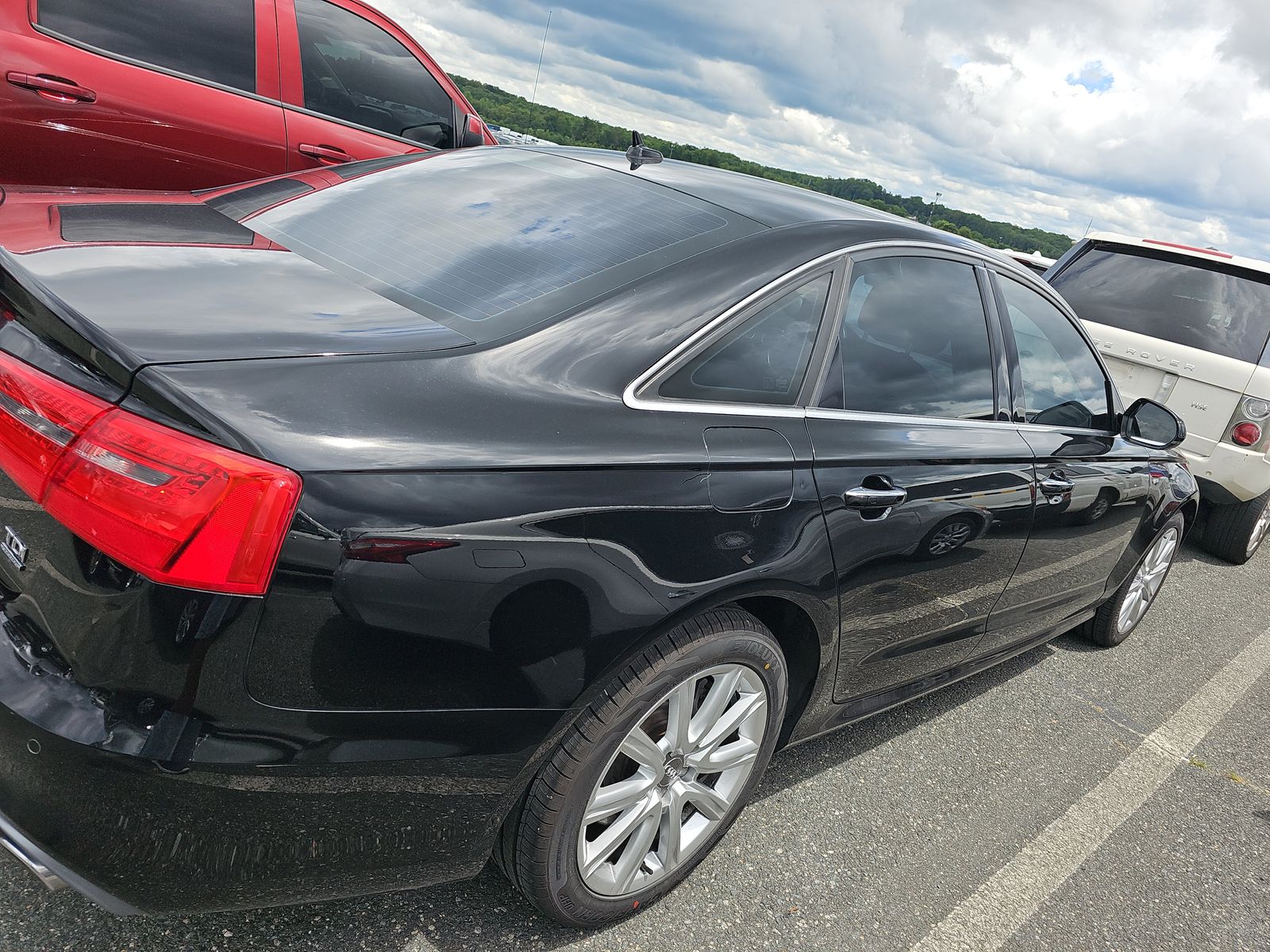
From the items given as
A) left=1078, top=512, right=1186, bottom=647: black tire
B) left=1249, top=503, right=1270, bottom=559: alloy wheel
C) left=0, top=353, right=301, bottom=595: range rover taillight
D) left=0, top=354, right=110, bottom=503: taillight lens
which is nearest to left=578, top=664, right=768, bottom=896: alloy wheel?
left=0, top=353, right=301, bottom=595: range rover taillight

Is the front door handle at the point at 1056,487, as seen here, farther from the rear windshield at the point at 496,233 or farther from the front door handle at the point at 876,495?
the rear windshield at the point at 496,233

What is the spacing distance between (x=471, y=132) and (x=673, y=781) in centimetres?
448

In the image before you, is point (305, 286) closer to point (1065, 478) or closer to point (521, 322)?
point (521, 322)

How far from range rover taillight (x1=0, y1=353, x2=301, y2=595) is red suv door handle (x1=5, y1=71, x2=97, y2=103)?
343cm

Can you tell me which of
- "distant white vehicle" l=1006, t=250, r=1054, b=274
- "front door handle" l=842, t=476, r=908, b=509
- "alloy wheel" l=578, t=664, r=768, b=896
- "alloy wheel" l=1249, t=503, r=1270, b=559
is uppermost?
"distant white vehicle" l=1006, t=250, r=1054, b=274

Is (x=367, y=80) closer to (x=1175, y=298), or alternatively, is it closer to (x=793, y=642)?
(x=793, y=642)

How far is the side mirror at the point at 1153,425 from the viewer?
351 cm

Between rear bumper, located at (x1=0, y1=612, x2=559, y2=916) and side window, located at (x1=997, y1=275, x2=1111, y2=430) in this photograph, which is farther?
side window, located at (x1=997, y1=275, x2=1111, y2=430)

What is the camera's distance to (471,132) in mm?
5461

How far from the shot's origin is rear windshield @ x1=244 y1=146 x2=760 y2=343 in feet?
6.26

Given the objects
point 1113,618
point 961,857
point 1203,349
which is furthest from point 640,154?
point 1203,349

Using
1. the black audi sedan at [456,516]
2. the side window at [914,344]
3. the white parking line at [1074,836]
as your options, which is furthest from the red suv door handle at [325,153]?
the white parking line at [1074,836]

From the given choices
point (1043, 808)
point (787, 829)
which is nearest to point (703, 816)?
point (787, 829)

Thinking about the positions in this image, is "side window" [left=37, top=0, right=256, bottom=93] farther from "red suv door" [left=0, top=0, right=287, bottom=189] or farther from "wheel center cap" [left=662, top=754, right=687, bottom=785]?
"wheel center cap" [left=662, top=754, right=687, bottom=785]
